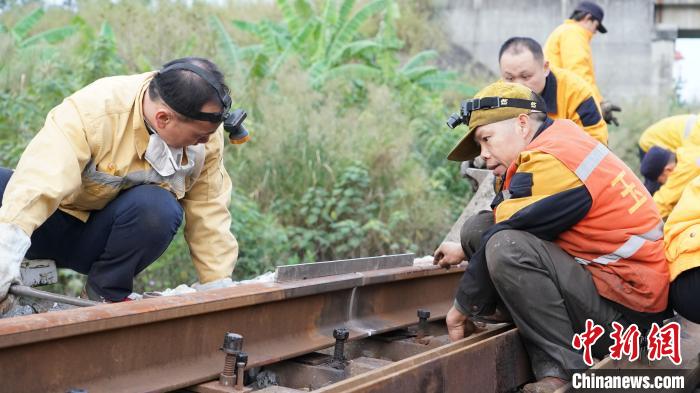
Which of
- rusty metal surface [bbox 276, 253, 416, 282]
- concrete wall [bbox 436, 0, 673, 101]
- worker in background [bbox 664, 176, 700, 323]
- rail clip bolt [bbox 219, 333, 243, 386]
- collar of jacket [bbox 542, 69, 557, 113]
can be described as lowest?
rail clip bolt [bbox 219, 333, 243, 386]

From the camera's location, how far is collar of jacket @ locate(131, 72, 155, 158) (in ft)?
11.9

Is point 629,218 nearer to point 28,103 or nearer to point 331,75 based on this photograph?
point 28,103

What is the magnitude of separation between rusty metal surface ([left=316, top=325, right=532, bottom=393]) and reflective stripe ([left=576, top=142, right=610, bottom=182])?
809mm

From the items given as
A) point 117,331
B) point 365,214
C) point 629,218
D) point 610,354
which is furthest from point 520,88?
point 365,214

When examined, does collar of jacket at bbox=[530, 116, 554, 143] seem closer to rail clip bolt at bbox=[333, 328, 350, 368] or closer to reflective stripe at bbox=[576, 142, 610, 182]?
reflective stripe at bbox=[576, 142, 610, 182]

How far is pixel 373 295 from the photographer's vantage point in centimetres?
407

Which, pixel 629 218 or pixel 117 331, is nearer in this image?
pixel 117 331

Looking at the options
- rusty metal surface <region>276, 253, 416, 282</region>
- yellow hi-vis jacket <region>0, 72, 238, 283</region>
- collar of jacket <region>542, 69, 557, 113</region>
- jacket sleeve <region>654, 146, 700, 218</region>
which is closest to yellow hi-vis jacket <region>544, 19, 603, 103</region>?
jacket sleeve <region>654, 146, 700, 218</region>

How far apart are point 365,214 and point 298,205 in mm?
761

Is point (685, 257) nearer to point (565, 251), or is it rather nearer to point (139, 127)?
point (565, 251)

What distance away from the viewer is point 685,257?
10.7 ft

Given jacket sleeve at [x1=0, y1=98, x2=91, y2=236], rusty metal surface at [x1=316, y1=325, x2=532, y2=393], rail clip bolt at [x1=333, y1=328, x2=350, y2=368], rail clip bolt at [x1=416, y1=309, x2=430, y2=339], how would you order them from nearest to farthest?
1. rusty metal surface at [x1=316, y1=325, x2=532, y2=393]
2. jacket sleeve at [x1=0, y1=98, x2=91, y2=236]
3. rail clip bolt at [x1=333, y1=328, x2=350, y2=368]
4. rail clip bolt at [x1=416, y1=309, x2=430, y2=339]

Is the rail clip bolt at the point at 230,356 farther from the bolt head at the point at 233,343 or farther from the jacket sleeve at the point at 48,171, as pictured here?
the jacket sleeve at the point at 48,171

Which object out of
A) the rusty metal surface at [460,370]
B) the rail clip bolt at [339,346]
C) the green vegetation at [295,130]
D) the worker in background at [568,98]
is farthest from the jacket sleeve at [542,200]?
the green vegetation at [295,130]
